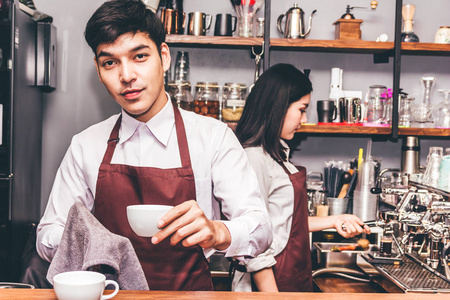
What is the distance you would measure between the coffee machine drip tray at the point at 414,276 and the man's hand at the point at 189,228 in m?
0.87

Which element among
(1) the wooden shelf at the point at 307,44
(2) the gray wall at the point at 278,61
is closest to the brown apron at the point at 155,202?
(1) the wooden shelf at the point at 307,44

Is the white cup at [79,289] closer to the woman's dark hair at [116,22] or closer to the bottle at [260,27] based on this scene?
the woman's dark hair at [116,22]

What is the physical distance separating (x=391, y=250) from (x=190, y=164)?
3.70ft

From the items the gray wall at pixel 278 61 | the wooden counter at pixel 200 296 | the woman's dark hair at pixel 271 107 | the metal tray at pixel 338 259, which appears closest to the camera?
the wooden counter at pixel 200 296

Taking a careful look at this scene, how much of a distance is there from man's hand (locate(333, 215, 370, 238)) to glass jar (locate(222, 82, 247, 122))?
1.04 meters

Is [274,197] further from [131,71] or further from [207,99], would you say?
[207,99]

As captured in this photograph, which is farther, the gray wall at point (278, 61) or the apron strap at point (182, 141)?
the gray wall at point (278, 61)

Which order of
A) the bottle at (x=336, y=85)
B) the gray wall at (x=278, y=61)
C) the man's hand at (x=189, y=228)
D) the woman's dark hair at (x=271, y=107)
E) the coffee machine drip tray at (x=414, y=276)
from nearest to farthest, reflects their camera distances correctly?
the man's hand at (x=189, y=228) → the coffee machine drip tray at (x=414, y=276) → the woman's dark hair at (x=271, y=107) → the bottle at (x=336, y=85) → the gray wall at (x=278, y=61)

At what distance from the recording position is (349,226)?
2.04 metres

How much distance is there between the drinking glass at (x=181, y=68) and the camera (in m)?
3.04

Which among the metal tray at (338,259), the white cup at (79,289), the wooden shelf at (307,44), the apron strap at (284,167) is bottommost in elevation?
the metal tray at (338,259)

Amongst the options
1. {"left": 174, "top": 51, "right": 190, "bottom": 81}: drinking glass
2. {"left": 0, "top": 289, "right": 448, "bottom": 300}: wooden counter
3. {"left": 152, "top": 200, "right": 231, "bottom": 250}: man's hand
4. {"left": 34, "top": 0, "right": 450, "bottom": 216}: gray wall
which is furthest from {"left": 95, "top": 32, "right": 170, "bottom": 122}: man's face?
{"left": 34, "top": 0, "right": 450, "bottom": 216}: gray wall

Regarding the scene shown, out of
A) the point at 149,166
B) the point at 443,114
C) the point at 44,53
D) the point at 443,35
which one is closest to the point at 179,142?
the point at 149,166

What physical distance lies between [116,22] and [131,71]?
154 millimetres
